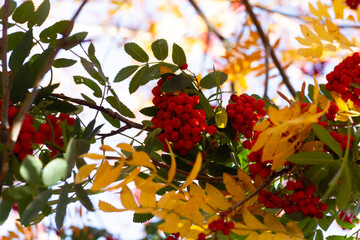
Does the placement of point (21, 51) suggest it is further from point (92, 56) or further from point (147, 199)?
point (147, 199)

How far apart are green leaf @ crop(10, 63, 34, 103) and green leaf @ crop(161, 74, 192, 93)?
167mm

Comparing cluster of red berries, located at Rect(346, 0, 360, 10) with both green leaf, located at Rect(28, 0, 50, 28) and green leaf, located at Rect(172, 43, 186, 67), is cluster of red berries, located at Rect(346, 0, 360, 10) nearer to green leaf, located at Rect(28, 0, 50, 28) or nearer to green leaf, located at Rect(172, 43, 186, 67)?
green leaf, located at Rect(172, 43, 186, 67)

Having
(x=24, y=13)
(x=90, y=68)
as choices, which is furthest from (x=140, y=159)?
(x=24, y=13)

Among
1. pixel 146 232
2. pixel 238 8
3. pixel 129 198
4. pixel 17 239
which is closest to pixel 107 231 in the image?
pixel 146 232

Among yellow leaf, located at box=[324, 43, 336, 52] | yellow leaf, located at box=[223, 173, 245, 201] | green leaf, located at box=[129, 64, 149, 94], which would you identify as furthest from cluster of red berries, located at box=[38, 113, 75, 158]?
yellow leaf, located at box=[324, 43, 336, 52]

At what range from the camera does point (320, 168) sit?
442 mm

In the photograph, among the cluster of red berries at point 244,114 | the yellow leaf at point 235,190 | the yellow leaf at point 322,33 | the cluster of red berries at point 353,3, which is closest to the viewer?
the yellow leaf at point 235,190

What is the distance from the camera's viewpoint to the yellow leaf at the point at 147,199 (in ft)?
1.44

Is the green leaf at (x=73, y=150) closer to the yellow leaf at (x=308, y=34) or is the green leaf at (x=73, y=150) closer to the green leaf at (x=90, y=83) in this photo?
the green leaf at (x=90, y=83)

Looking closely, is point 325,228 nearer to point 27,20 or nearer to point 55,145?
point 55,145

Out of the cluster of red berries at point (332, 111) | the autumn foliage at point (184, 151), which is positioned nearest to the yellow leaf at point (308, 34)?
the autumn foliage at point (184, 151)

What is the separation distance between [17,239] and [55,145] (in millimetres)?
892

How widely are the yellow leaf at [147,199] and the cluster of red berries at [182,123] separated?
0.37 feet

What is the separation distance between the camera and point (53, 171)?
39 cm
